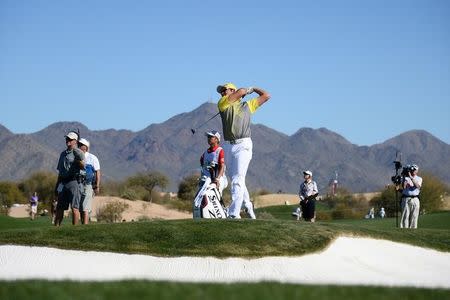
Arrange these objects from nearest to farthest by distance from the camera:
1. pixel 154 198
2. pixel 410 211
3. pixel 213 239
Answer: pixel 213 239 → pixel 410 211 → pixel 154 198

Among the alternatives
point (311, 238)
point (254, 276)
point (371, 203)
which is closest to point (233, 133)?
point (311, 238)

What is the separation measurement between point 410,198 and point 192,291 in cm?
1539

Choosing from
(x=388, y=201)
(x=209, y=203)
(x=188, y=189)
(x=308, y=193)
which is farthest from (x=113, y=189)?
(x=209, y=203)

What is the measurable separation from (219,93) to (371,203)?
67.1m

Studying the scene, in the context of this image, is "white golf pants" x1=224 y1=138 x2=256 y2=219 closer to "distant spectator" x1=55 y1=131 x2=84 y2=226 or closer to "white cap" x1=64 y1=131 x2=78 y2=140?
"distant spectator" x1=55 y1=131 x2=84 y2=226

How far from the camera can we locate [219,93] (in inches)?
723

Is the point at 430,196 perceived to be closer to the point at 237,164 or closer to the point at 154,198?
the point at 154,198

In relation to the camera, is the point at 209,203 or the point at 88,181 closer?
the point at 209,203

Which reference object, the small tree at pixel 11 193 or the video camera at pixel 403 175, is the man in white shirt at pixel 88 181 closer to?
the video camera at pixel 403 175

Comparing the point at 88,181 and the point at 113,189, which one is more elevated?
the point at 113,189

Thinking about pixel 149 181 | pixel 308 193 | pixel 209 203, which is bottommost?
pixel 209 203

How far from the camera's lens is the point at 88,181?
66.4 feet

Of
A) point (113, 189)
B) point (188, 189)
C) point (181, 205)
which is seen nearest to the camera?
point (181, 205)

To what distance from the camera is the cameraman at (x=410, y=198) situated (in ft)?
78.2
